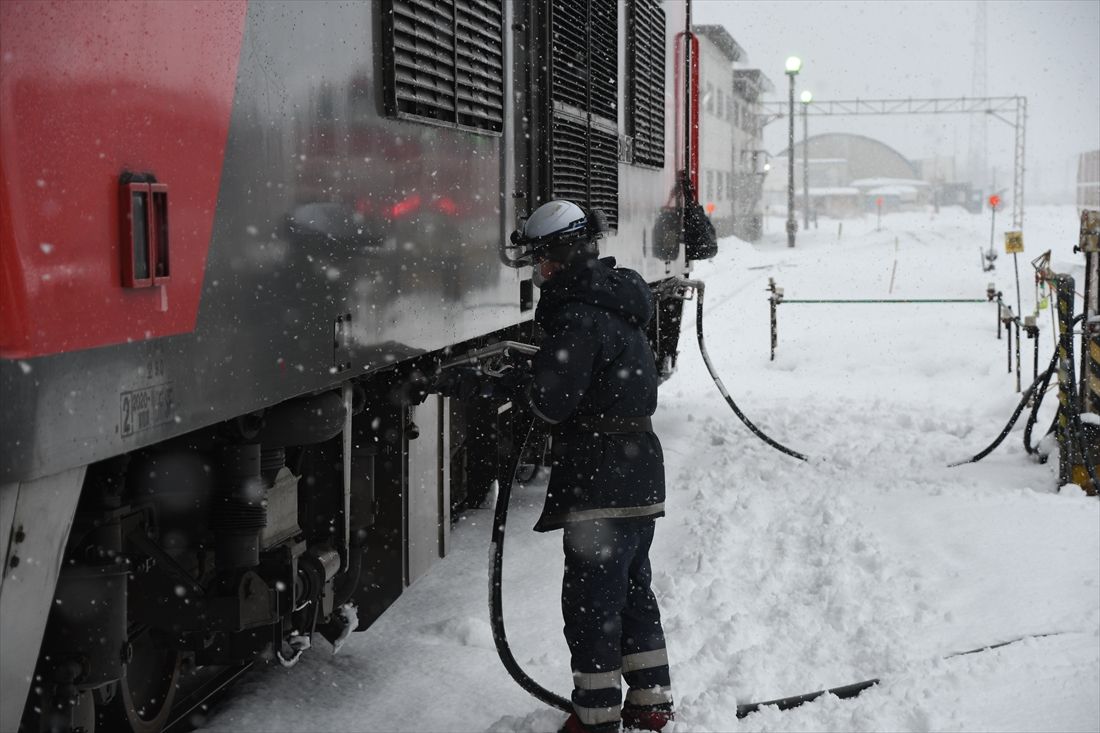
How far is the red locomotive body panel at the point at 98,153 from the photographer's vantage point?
186cm

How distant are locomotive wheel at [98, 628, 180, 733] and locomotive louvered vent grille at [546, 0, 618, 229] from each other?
2717 millimetres

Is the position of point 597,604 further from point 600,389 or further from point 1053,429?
point 1053,429

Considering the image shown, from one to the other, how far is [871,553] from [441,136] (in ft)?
11.4

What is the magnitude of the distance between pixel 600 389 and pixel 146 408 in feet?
6.66

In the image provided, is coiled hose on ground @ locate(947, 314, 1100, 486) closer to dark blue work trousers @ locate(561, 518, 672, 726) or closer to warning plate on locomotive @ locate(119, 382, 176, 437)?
dark blue work trousers @ locate(561, 518, 672, 726)

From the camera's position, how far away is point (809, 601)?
5652mm

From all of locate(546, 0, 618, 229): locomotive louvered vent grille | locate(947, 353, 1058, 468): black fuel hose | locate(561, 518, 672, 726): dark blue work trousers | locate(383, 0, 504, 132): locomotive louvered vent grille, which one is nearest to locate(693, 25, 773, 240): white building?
locate(947, 353, 1058, 468): black fuel hose

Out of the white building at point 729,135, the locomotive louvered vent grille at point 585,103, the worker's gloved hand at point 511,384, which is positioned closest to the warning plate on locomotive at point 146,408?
the worker's gloved hand at point 511,384

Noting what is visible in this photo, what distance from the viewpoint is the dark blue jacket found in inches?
156

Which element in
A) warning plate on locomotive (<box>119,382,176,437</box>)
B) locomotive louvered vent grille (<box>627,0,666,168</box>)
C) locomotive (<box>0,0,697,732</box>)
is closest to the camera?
locomotive (<box>0,0,697,732</box>)

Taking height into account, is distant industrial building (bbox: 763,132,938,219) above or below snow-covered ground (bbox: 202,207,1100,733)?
above

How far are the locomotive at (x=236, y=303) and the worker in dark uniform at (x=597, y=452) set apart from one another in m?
0.41

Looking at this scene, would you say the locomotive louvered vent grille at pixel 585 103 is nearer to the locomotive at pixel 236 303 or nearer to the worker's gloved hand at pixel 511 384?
the locomotive at pixel 236 303

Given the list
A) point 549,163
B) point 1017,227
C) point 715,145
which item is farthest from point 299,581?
point 1017,227
